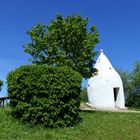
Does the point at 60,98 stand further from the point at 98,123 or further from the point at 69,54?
the point at 69,54

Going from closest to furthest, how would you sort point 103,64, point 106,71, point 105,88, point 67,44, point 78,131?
point 78,131 → point 67,44 → point 105,88 → point 106,71 → point 103,64

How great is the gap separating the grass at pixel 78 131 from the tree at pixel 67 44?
5.86 m

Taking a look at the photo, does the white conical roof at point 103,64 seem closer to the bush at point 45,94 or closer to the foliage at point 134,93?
the foliage at point 134,93

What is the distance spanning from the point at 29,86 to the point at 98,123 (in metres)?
3.69

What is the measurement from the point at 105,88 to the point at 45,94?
18.0 meters

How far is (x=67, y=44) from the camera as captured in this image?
24.4 metres

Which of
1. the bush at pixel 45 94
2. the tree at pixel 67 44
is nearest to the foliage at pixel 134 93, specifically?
the tree at pixel 67 44

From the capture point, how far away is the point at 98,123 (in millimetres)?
17922

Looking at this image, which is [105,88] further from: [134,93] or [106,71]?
[134,93]

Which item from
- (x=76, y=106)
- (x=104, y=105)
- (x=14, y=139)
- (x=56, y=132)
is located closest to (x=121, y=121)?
(x=76, y=106)

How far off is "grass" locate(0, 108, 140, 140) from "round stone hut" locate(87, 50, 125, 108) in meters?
14.8

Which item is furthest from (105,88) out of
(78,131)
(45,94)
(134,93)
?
(78,131)

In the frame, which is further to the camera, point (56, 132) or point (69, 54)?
point (69, 54)

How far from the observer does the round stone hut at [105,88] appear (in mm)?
33781
